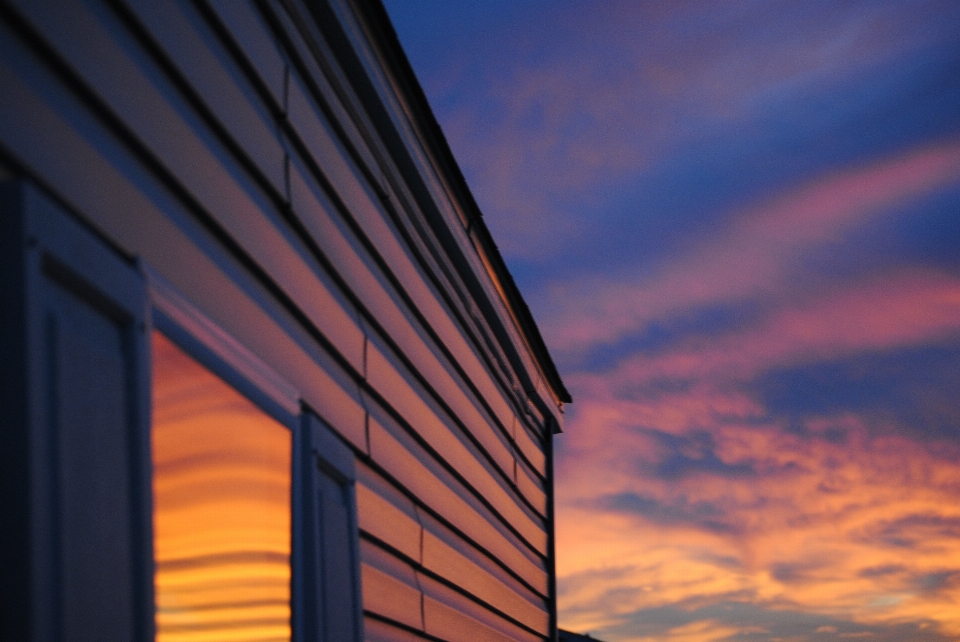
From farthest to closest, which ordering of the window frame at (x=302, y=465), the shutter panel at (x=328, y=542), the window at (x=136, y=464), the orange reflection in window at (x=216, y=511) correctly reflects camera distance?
the shutter panel at (x=328, y=542), the orange reflection in window at (x=216, y=511), the window frame at (x=302, y=465), the window at (x=136, y=464)

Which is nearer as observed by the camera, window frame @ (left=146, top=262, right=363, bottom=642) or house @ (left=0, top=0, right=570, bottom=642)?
house @ (left=0, top=0, right=570, bottom=642)

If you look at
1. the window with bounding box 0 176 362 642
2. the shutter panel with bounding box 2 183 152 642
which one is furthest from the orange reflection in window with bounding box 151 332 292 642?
the shutter panel with bounding box 2 183 152 642

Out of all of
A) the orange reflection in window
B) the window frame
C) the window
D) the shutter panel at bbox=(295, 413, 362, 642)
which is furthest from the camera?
the shutter panel at bbox=(295, 413, 362, 642)

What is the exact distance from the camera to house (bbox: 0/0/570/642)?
1.61m

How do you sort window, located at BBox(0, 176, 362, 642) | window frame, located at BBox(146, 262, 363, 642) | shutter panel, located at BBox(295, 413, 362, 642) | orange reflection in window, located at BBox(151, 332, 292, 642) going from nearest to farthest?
window, located at BBox(0, 176, 362, 642) → window frame, located at BBox(146, 262, 363, 642) → orange reflection in window, located at BBox(151, 332, 292, 642) → shutter panel, located at BBox(295, 413, 362, 642)

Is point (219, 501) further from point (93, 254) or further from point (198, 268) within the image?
point (93, 254)

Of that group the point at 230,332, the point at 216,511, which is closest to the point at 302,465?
the point at 216,511

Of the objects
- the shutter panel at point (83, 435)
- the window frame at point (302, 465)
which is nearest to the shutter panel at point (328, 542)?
the window frame at point (302, 465)

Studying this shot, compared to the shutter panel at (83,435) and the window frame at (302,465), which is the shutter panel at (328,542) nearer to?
the window frame at (302,465)

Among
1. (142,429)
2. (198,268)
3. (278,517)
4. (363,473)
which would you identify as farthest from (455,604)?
(142,429)

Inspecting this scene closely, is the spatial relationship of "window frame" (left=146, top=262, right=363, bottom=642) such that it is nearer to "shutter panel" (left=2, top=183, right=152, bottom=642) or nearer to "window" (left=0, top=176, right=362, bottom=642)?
"window" (left=0, top=176, right=362, bottom=642)

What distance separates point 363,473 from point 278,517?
805mm

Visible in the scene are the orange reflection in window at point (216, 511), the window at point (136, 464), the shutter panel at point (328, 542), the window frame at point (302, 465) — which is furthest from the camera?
the shutter panel at point (328, 542)

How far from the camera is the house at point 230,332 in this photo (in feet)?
5.27
